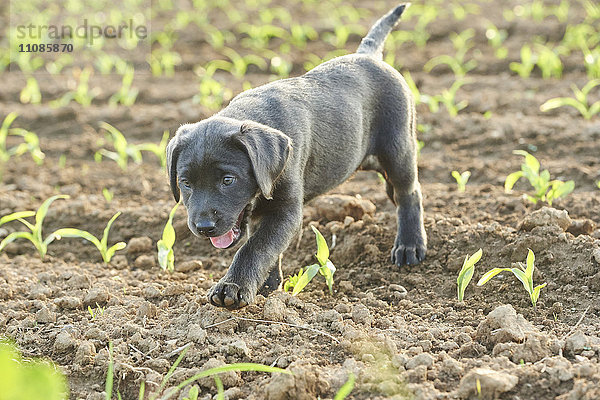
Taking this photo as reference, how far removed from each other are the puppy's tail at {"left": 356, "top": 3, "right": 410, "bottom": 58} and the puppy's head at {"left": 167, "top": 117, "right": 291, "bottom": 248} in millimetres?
1819

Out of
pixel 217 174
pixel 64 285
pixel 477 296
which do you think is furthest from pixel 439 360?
pixel 64 285

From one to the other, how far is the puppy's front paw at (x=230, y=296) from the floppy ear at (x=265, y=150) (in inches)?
20.9

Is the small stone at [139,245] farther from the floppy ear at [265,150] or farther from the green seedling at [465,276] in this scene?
the green seedling at [465,276]

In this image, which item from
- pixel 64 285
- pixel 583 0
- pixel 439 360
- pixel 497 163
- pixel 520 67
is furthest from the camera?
pixel 583 0

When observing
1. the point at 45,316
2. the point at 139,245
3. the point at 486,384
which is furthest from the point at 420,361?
the point at 139,245

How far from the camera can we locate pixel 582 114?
8188mm

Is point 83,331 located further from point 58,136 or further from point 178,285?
point 58,136

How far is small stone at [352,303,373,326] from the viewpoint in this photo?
167 inches

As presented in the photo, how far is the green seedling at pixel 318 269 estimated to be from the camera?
4.41 meters

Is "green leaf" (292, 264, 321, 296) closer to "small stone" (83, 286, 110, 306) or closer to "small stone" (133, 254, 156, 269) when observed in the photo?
"small stone" (83, 286, 110, 306)

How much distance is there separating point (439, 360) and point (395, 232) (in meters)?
2.02

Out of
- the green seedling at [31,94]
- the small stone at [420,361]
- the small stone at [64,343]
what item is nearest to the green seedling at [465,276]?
the small stone at [420,361]

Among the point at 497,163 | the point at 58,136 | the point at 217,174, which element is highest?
the point at 217,174

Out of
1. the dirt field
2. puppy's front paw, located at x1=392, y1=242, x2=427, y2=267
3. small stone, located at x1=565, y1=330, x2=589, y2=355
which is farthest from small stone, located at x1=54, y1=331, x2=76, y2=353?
small stone, located at x1=565, y1=330, x2=589, y2=355
